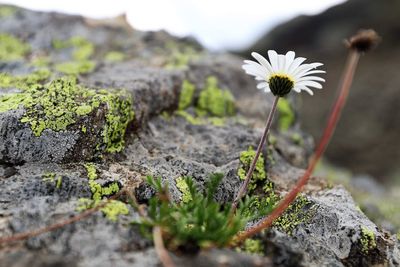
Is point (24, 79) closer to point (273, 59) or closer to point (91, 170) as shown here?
point (91, 170)

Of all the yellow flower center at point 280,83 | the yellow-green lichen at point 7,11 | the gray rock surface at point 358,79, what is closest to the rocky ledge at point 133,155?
the yellow-green lichen at point 7,11

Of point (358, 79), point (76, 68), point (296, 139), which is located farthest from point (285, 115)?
point (358, 79)

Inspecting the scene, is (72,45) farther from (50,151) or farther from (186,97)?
(50,151)

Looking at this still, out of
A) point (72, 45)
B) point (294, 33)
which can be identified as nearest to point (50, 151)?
point (72, 45)

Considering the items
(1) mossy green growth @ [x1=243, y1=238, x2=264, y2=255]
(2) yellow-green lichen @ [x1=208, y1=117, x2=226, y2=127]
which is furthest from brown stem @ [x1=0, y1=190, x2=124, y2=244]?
(2) yellow-green lichen @ [x1=208, y1=117, x2=226, y2=127]

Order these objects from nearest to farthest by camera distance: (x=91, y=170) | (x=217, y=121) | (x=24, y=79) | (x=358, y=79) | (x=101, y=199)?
(x=101, y=199), (x=91, y=170), (x=24, y=79), (x=217, y=121), (x=358, y=79)

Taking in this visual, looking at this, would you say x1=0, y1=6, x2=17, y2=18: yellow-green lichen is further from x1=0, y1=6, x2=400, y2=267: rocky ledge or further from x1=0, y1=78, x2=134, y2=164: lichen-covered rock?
x1=0, y1=78, x2=134, y2=164: lichen-covered rock
